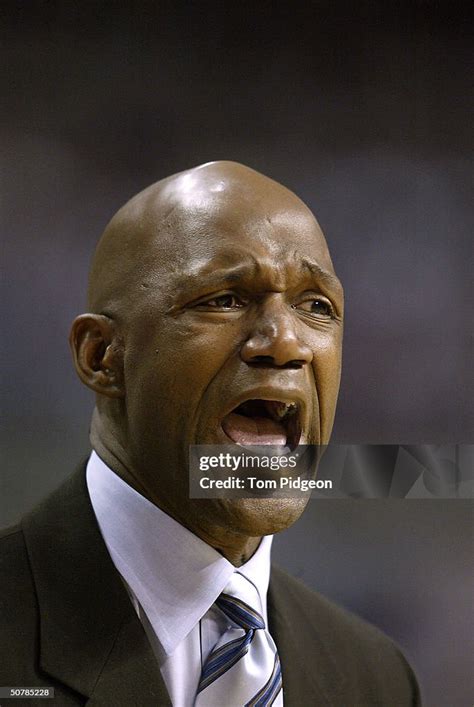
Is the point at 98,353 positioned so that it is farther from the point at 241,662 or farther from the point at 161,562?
the point at 241,662

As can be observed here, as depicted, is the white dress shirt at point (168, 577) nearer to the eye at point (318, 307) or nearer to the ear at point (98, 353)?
the ear at point (98, 353)

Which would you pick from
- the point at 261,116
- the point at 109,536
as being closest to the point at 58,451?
the point at 109,536

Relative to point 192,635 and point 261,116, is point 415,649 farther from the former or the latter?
point 261,116

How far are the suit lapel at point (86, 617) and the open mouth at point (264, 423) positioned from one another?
0.95 ft

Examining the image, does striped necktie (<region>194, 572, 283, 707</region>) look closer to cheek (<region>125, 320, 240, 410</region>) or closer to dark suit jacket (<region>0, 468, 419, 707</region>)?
dark suit jacket (<region>0, 468, 419, 707</region>)

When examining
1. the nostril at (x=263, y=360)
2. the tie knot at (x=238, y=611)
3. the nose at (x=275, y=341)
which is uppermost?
the nose at (x=275, y=341)

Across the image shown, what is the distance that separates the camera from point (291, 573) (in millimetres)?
1802

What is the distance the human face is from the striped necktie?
0.14 m

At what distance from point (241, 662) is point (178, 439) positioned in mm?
378

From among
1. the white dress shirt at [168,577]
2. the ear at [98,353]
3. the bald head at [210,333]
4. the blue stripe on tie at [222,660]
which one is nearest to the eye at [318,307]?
the bald head at [210,333]

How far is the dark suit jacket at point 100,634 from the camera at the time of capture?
5.04 feet

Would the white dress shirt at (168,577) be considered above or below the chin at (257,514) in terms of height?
below

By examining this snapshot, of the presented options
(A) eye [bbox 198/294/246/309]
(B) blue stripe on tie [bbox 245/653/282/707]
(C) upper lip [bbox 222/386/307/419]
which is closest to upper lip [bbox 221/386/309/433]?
(C) upper lip [bbox 222/386/307/419]

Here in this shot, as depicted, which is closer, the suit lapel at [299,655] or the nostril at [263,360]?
the nostril at [263,360]
